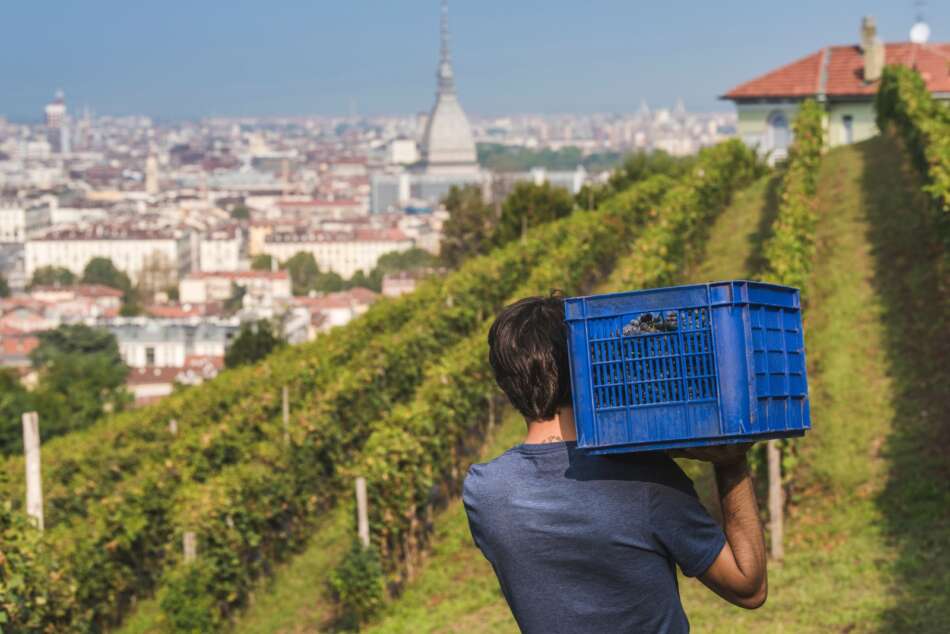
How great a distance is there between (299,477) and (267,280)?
118343 mm

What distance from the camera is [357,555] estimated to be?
9.70 m

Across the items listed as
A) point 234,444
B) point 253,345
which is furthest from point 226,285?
point 234,444

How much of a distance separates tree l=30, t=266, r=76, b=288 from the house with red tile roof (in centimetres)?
11492

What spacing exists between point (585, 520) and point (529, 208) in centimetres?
3383

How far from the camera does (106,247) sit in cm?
15900

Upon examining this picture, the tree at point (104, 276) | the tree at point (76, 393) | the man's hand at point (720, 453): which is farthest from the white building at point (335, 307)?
the man's hand at point (720, 453)

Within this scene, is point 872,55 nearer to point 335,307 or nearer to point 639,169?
point 639,169

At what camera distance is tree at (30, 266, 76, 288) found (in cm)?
14575

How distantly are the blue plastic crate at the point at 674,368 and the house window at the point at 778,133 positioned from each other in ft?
120

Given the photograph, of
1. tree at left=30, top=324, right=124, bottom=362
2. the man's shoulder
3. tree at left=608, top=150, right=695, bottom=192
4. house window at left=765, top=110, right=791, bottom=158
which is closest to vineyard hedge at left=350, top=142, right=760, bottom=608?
the man's shoulder

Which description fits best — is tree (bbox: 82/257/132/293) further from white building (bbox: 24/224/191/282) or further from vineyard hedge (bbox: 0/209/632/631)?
vineyard hedge (bbox: 0/209/632/631)

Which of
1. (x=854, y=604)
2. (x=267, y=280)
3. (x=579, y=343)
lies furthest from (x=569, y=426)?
(x=267, y=280)

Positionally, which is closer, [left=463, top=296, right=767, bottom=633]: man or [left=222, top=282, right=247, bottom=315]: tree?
[left=463, top=296, right=767, bottom=633]: man

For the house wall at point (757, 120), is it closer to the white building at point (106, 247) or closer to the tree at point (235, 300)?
the tree at point (235, 300)
